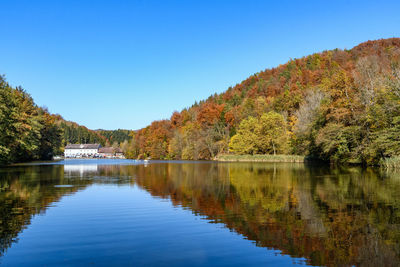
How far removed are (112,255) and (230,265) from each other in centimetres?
319

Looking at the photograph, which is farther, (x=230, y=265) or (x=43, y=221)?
(x=43, y=221)

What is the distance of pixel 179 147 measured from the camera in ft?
382

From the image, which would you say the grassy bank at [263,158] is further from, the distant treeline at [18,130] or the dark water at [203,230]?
the dark water at [203,230]

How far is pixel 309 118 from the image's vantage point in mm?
66938

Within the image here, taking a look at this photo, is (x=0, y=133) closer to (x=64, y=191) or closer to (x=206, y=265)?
(x=64, y=191)

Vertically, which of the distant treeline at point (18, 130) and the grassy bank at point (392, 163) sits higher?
the distant treeline at point (18, 130)

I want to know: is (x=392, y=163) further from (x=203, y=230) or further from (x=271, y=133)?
(x=271, y=133)

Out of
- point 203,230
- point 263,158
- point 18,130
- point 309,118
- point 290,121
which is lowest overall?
point 203,230

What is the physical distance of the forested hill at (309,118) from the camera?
138 ft

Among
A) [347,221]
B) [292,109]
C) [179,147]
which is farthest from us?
[179,147]

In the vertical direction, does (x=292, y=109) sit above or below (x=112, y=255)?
above

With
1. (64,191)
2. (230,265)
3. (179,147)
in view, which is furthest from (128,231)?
(179,147)

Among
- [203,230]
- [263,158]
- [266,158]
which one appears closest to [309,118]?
[266,158]

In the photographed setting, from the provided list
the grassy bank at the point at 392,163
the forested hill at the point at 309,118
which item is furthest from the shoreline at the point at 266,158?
the grassy bank at the point at 392,163
